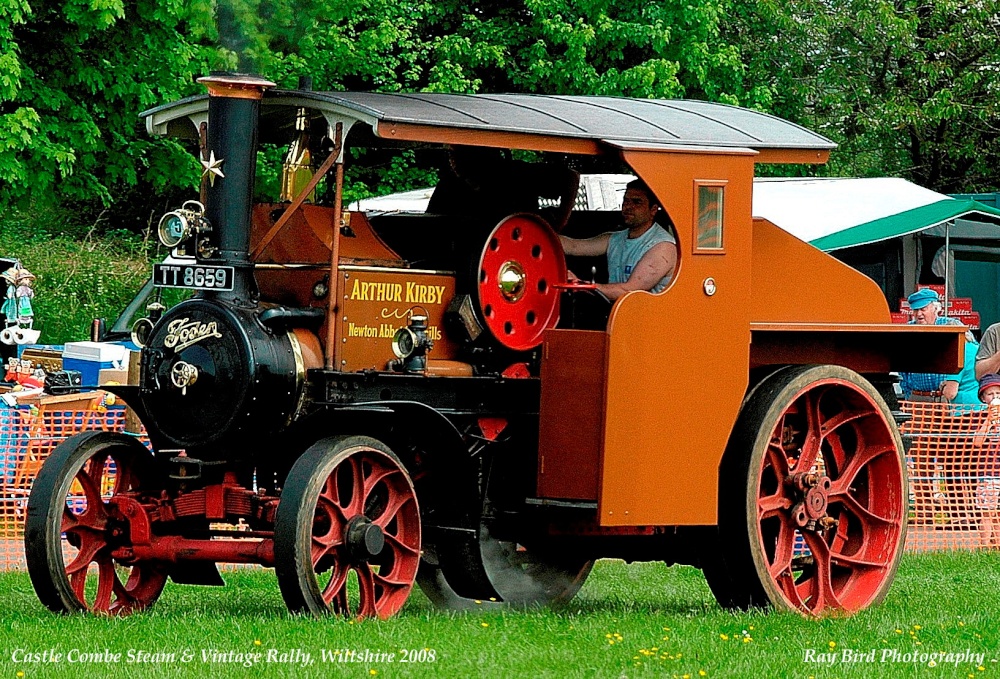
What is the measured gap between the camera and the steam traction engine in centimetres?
711

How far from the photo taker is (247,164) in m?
7.19

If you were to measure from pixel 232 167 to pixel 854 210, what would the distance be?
1000 cm

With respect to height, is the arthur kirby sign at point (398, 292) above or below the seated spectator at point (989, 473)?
above

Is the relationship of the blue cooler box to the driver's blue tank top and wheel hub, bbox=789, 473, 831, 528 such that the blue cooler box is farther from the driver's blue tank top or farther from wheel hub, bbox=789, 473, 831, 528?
wheel hub, bbox=789, 473, 831, 528

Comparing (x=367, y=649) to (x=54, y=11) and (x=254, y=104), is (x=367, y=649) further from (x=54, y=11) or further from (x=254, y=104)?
(x=54, y=11)

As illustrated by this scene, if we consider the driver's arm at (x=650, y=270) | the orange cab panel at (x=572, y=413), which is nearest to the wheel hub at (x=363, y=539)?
the orange cab panel at (x=572, y=413)

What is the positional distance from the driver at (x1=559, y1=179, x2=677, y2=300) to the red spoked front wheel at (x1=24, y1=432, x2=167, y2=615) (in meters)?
2.22

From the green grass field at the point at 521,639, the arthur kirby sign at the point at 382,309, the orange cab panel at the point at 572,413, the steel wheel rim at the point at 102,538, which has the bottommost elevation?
the green grass field at the point at 521,639

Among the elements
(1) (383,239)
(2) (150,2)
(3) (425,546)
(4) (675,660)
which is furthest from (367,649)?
(2) (150,2)

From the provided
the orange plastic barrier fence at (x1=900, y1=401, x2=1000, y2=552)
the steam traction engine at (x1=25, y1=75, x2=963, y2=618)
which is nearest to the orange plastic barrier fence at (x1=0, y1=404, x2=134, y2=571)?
the steam traction engine at (x1=25, y1=75, x2=963, y2=618)

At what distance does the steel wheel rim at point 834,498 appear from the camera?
825 cm

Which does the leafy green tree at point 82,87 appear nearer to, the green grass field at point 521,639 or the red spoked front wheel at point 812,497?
the green grass field at point 521,639

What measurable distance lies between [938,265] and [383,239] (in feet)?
33.0

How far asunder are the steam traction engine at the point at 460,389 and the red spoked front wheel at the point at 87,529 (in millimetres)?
13
